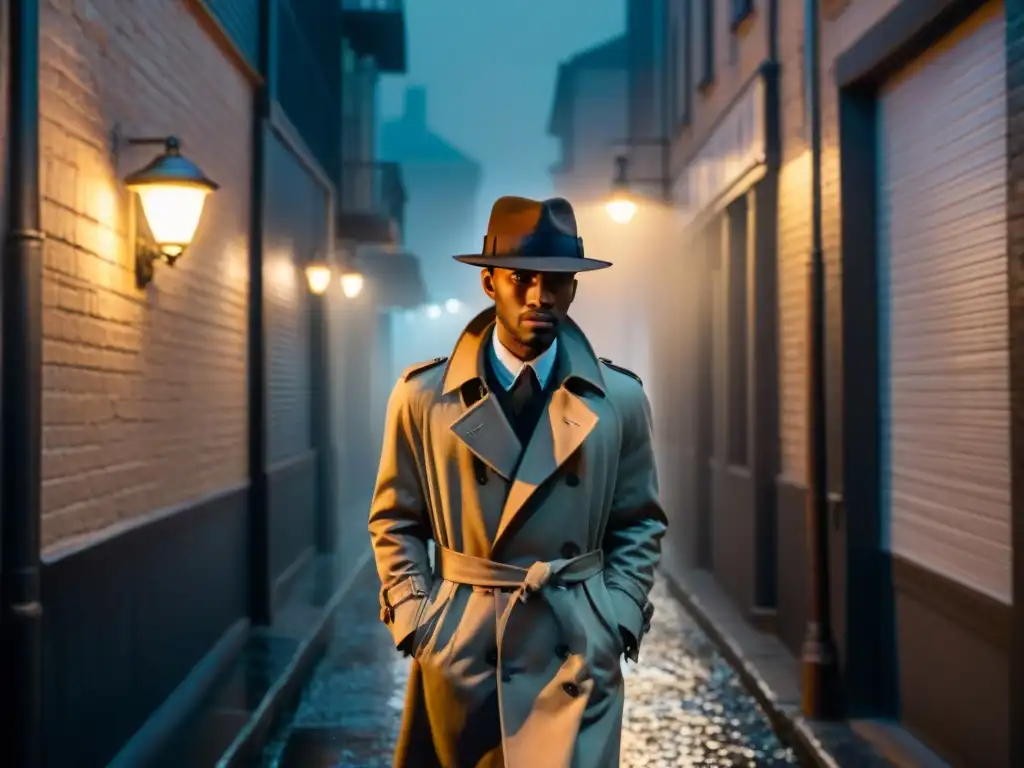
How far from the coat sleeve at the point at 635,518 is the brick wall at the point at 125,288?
2.72 metres

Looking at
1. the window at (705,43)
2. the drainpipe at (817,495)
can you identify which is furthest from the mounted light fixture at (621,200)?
the drainpipe at (817,495)

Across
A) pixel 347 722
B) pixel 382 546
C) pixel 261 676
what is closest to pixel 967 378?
pixel 382 546

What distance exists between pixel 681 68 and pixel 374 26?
560 centimetres

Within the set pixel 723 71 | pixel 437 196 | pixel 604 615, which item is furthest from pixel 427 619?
pixel 437 196

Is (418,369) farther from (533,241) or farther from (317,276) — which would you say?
(317,276)

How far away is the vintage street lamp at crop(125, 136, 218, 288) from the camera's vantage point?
6.28 metres

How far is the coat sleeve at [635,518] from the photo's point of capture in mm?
3547

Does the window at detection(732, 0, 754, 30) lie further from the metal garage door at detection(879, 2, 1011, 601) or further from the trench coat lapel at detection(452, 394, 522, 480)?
the trench coat lapel at detection(452, 394, 522, 480)

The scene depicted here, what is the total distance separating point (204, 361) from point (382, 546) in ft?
16.9

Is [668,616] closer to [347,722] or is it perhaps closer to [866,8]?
[347,722]

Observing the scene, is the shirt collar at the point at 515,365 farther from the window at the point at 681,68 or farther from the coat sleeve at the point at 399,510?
the window at the point at 681,68

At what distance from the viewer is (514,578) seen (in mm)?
3354

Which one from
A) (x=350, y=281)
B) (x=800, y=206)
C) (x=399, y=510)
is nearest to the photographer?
(x=399, y=510)

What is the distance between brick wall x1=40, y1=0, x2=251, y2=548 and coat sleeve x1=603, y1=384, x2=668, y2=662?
272cm
